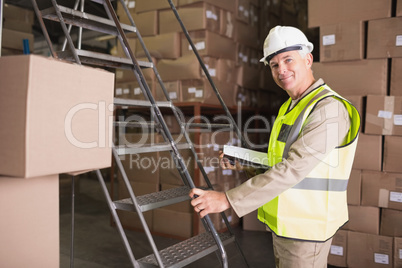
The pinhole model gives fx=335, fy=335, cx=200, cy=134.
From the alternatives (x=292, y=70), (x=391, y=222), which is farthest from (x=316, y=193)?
(x=391, y=222)

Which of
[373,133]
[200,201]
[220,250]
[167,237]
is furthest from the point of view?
[167,237]

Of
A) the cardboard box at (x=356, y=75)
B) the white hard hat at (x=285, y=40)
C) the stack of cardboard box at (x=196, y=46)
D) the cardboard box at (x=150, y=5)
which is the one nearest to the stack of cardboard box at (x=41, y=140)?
the white hard hat at (x=285, y=40)

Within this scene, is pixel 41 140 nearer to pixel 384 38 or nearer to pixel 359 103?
pixel 359 103

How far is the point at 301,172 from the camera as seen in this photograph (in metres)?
1.45

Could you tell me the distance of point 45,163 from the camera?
Result: 3.72 ft

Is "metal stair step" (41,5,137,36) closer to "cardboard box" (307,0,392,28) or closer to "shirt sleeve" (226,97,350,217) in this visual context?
"shirt sleeve" (226,97,350,217)

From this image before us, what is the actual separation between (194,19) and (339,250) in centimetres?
281

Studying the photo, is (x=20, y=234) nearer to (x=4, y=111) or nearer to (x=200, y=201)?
(x=4, y=111)

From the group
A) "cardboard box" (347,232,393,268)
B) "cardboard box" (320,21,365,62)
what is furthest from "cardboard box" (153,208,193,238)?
Result: "cardboard box" (320,21,365,62)

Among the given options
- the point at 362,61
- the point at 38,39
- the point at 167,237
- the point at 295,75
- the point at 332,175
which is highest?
the point at 38,39

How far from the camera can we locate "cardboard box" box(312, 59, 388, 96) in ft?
9.41

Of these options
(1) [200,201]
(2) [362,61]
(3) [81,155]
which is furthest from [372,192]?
(3) [81,155]

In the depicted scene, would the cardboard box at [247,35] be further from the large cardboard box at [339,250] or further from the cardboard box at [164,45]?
the large cardboard box at [339,250]

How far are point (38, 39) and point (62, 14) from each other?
829 cm
